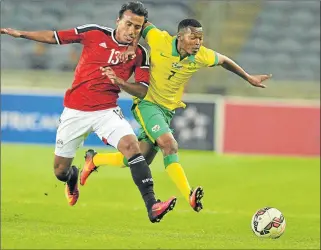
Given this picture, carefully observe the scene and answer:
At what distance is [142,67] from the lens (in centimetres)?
910

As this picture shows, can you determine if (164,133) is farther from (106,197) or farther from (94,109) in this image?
(106,197)

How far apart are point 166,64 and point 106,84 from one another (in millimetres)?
747

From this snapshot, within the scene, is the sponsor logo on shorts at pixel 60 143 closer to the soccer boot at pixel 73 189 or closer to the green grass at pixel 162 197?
the green grass at pixel 162 197

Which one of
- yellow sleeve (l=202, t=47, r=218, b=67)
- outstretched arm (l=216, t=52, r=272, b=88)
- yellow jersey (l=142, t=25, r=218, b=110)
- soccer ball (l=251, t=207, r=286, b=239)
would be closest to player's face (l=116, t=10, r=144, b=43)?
yellow jersey (l=142, t=25, r=218, b=110)

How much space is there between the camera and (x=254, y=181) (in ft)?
53.2

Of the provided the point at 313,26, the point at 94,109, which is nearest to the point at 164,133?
the point at 94,109

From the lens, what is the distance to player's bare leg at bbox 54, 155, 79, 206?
A: 9.72 metres

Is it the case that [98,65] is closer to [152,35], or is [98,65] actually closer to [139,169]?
[152,35]

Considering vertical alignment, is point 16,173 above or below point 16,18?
below

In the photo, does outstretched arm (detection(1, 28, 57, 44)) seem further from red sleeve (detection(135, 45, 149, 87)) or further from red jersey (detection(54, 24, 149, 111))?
red sleeve (detection(135, 45, 149, 87))

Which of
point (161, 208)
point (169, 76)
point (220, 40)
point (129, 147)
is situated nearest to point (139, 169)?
point (129, 147)

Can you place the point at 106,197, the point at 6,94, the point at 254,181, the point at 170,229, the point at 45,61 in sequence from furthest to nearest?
the point at 45,61 → the point at 6,94 → the point at 254,181 → the point at 106,197 → the point at 170,229

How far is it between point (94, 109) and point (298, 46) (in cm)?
1093

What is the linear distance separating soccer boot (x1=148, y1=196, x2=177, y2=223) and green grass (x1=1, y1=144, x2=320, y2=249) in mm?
686
